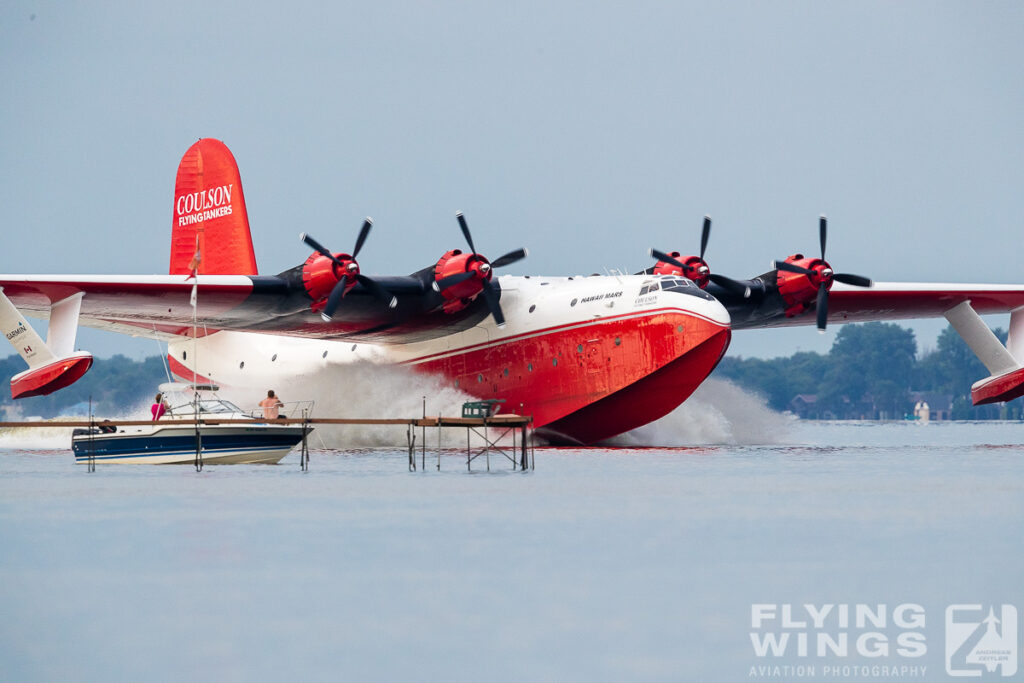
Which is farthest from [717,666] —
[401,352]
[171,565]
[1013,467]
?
[401,352]

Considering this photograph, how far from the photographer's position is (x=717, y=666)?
800cm

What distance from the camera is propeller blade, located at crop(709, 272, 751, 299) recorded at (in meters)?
30.4

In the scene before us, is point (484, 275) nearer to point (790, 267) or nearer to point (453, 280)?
point (453, 280)

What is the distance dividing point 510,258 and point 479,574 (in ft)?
58.8

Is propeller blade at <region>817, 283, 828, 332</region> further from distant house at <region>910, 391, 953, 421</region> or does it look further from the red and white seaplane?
distant house at <region>910, 391, 953, 421</region>

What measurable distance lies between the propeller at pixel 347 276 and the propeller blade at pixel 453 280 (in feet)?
3.52

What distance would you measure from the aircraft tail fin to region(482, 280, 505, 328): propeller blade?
32.0 ft

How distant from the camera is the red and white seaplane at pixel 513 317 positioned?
83.9ft

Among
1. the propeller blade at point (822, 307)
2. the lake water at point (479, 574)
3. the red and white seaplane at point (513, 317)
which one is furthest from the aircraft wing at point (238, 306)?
the propeller blade at point (822, 307)

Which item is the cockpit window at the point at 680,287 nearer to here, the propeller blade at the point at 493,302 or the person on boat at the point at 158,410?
the propeller blade at the point at 493,302

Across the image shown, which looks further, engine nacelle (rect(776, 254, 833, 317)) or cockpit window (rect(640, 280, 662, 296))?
engine nacelle (rect(776, 254, 833, 317))

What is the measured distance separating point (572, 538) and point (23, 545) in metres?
5.67

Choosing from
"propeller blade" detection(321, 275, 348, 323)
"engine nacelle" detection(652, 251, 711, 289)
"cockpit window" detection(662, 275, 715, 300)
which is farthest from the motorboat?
"engine nacelle" detection(652, 251, 711, 289)

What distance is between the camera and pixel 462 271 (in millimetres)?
27562
